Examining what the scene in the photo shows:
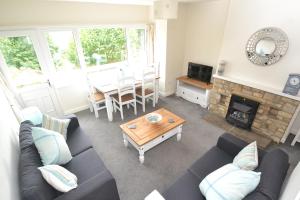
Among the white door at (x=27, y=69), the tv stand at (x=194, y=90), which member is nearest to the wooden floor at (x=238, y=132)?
the tv stand at (x=194, y=90)

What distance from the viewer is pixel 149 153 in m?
2.66

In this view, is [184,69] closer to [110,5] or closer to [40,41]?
[110,5]

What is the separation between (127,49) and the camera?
442cm

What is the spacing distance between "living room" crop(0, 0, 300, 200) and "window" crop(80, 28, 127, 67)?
3 cm

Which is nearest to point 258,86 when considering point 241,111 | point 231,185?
point 241,111

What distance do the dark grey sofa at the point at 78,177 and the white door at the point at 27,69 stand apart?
1.42 metres

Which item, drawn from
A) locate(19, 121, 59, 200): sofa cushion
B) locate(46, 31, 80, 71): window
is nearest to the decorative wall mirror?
locate(19, 121, 59, 200): sofa cushion

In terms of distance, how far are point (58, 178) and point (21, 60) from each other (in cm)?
277

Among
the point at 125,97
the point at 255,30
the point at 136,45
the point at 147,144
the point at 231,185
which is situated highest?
the point at 255,30

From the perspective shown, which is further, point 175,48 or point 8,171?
point 175,48

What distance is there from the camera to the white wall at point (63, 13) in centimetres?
274

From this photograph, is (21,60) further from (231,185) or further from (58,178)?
(231,185)

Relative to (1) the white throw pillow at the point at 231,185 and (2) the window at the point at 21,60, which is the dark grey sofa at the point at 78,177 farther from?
(2) the window at the point at 21,60

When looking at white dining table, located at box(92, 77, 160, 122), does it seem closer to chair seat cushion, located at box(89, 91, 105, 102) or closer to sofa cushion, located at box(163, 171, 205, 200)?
chair seat cushion, located at box(89, 91, 105, 102)
